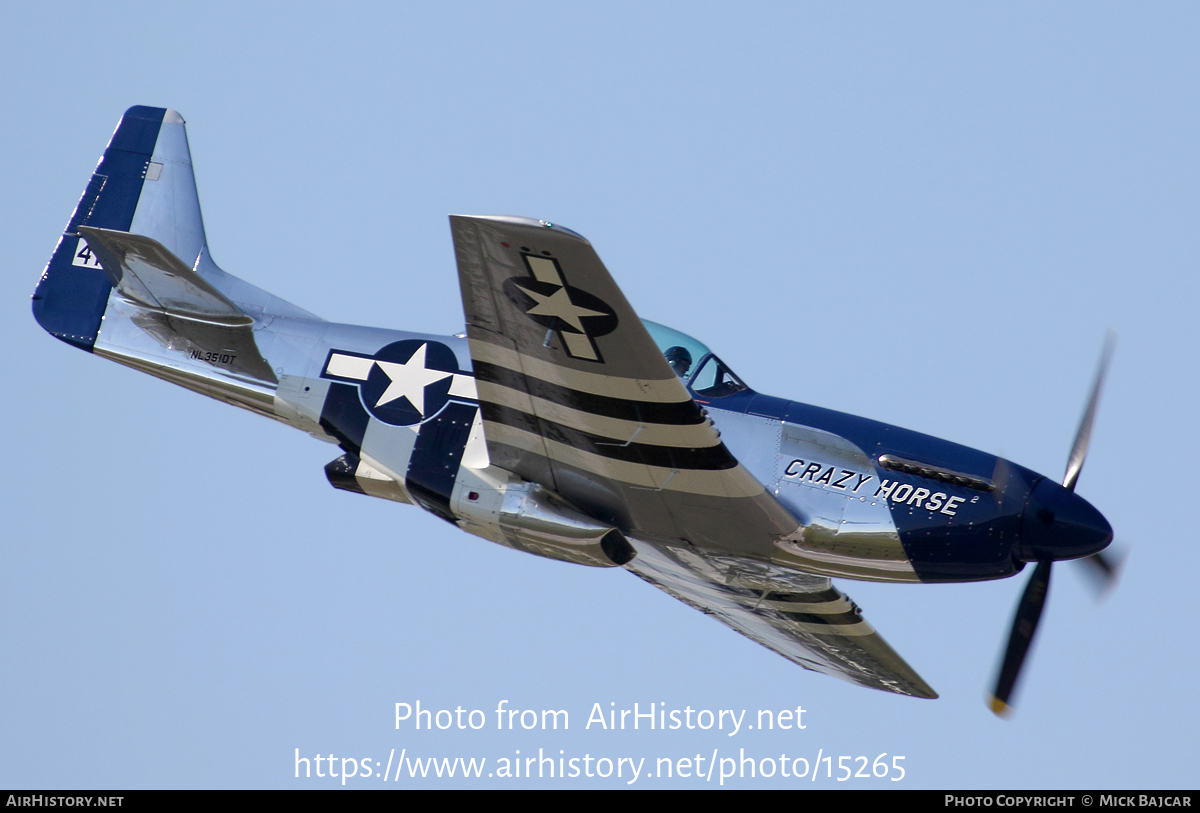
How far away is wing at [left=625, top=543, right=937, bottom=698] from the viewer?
11398 mm

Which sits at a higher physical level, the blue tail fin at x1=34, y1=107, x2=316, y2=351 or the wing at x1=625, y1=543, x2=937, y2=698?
the blue tail fin at x1=34, y1=107, x2=316, y2=351

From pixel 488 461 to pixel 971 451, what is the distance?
12.9 feet

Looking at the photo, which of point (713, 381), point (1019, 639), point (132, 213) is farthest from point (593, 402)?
point (132, 213)

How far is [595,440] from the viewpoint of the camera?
1007 centimetres

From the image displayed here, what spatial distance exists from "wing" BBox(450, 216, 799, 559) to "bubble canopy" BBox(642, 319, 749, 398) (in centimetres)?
100

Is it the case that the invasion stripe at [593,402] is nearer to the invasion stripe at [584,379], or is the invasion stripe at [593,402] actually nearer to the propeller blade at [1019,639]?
the invasion stripe at [584,379]

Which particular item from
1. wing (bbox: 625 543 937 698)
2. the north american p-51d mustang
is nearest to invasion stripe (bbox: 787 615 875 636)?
wing (bbox: 625 543 937 698)

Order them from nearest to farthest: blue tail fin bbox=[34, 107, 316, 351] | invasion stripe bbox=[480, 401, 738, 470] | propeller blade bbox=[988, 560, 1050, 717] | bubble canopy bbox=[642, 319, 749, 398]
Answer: invasion stripe bbox=[480, 401, 738, 470], bubble canopy bbox=[642, 319, 749, 398], propeller blade bbox=[988, 560, 1050, 717], blue tail fin bbox=[34, 107, 316, 351]

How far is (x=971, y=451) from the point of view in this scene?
10297 millimetres

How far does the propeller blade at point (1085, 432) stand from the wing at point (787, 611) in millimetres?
2261

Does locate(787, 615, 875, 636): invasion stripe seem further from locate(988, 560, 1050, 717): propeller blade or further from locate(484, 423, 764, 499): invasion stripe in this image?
locate(484, 423, 764, 499): invasion stripe

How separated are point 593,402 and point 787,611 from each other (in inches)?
159
